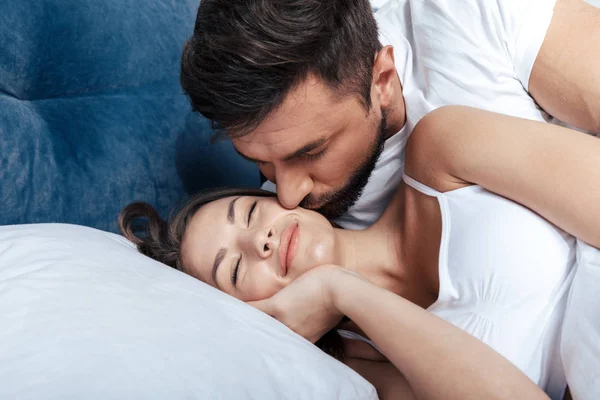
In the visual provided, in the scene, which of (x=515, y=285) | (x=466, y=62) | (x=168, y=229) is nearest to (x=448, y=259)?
(x=515, y=285)

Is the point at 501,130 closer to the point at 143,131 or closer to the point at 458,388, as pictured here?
the point at 458,388

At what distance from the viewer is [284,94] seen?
1.21 metres

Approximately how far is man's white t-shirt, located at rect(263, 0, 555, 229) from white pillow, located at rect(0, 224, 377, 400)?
0.64m

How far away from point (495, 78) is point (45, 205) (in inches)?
39.4

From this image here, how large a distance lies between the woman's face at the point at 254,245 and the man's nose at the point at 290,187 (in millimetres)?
21

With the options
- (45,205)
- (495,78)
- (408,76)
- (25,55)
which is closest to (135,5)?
(25,55)

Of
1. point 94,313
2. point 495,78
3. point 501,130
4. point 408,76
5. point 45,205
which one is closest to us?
point 94,313

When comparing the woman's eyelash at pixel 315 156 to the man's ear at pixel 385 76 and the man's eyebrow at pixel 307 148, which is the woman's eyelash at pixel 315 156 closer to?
the man's eyebrow at pixel 307 148

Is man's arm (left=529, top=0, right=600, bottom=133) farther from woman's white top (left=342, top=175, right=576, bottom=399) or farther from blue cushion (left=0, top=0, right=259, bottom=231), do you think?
blue cushion (left=0, top=0, right=259, bottom=231)

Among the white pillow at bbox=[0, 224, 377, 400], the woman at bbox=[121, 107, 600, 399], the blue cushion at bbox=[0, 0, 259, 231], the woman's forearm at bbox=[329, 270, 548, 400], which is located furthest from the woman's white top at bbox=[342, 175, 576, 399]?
the blue cushion at bbox=[0, 0, 259, 231]

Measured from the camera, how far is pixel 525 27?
142 cm

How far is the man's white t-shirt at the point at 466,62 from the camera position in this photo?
1.42 m

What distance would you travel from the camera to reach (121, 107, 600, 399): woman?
3.42 feet

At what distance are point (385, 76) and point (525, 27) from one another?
12.8 inches
